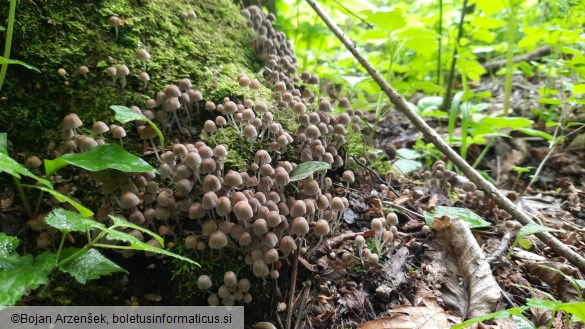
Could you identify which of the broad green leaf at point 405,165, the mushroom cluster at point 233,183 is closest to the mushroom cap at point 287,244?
the mushroom cluster at point 233,183

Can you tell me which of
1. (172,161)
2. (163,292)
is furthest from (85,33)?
(163,292)

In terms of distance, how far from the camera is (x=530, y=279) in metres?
2.52

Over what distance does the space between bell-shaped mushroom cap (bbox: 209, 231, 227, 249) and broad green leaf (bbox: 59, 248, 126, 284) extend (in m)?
0.43

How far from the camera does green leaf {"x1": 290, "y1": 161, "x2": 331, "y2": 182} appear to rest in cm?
228

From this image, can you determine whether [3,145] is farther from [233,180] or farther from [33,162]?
[233,180]

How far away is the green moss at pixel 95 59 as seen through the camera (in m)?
2.26

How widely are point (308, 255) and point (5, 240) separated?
1386 mm

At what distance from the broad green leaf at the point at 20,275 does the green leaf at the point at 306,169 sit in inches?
48.4

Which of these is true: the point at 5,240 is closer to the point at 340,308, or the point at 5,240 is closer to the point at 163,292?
the point at 163,292

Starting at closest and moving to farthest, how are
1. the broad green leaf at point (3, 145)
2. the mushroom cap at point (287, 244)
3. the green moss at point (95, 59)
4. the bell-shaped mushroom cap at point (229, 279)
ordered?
the broad green leaf at point (3, 145) → the bell-shaped mushroom cap at point (229, 279) → the mushroom cap at point (287, 244) → the green moss at point (95, 59)

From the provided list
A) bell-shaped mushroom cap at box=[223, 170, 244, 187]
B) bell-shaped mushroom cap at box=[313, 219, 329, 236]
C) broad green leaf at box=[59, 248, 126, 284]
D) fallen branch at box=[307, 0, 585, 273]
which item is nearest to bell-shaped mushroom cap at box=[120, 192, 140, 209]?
broad green leaf at box=[59, 248, 126, 284]

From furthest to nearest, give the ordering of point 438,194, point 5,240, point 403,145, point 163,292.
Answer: point 403,145
point 438,194
point 163,292
point 5,240

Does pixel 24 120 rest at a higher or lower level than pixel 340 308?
higher

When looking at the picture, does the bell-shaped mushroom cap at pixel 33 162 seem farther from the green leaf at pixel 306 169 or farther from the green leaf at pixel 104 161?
the green leaf at pixel 306 169
